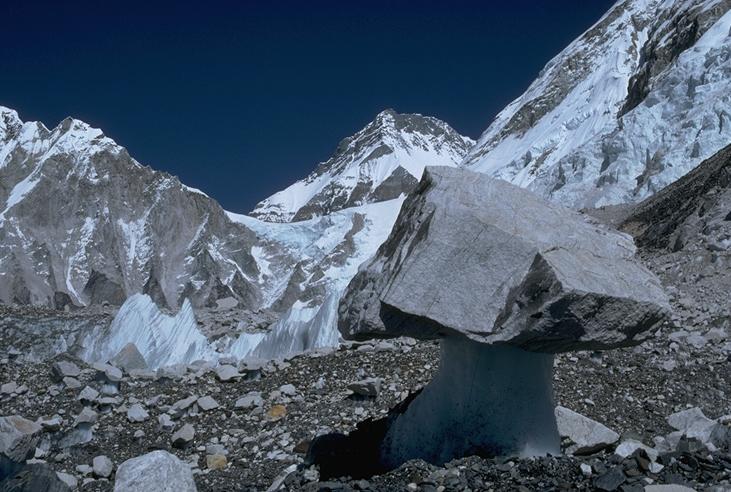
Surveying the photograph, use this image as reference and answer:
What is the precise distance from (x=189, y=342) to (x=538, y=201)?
760 cm

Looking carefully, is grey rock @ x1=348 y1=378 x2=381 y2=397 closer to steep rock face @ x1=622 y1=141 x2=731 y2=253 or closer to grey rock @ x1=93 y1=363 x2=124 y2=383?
grey rock @ x1=93 y1=363 x2=124 y2=383

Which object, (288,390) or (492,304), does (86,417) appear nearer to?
(288,390)

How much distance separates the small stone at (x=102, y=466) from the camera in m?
7.28

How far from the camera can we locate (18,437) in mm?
7352

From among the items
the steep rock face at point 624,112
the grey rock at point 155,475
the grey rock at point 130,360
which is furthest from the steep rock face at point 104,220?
the grey rock at point 155,475

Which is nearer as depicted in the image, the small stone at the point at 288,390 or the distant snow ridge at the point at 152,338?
the small stone at the point at 288,390

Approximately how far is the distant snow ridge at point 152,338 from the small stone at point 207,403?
10.9ft

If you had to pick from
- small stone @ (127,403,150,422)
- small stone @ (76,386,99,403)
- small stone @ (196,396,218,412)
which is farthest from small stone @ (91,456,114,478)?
small stone @ (76,386,99,403)

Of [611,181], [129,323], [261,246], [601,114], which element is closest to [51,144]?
[261,246]

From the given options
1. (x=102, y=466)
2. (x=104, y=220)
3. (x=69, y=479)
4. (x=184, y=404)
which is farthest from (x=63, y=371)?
(x=104, y=220)

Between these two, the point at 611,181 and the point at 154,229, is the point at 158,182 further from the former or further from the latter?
the point at 611,181

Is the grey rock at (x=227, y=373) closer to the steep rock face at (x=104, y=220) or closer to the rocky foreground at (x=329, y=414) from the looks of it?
the rocky foreground at (x=329, y=414)

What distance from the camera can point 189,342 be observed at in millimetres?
12500

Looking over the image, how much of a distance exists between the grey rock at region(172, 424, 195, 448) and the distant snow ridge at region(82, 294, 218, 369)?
3.98 metres
